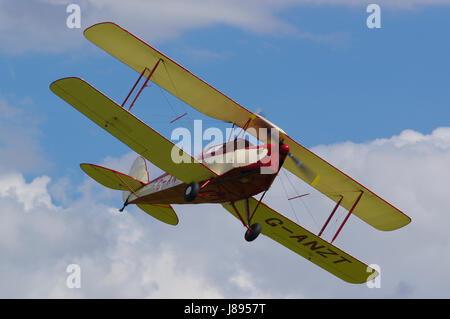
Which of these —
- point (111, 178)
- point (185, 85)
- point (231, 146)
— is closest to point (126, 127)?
point (185, 85)

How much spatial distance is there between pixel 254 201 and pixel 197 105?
3.43 m

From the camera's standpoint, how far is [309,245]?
72.2ft

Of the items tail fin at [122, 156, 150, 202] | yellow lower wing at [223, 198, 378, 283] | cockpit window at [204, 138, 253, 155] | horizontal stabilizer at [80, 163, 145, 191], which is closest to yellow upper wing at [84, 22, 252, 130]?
cockpit window at [204, 138, 253, 155]

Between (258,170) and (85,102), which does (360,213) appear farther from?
(85,102)

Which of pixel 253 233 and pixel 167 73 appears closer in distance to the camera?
pixel 167 73

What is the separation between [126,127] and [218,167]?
2.50 metres

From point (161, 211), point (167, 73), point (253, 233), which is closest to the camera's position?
point (167, 73)

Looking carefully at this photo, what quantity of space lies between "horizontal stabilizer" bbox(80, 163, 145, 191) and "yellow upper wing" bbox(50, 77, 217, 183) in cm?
332

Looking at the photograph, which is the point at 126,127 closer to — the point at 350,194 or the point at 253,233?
the point at 253,233

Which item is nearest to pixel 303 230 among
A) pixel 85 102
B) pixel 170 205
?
pixel 170 205

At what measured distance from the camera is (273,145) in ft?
59.7

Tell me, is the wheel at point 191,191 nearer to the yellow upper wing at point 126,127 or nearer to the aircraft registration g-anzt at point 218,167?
the aircraft registration g-anzt at point 218,167

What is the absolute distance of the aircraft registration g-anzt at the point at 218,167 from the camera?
694 inches

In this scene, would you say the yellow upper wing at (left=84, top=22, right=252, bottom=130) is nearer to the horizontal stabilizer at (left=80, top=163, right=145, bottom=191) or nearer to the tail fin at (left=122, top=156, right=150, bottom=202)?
the horizontal stabilizer at (left=80, top=163, right=145, bottom=191)
